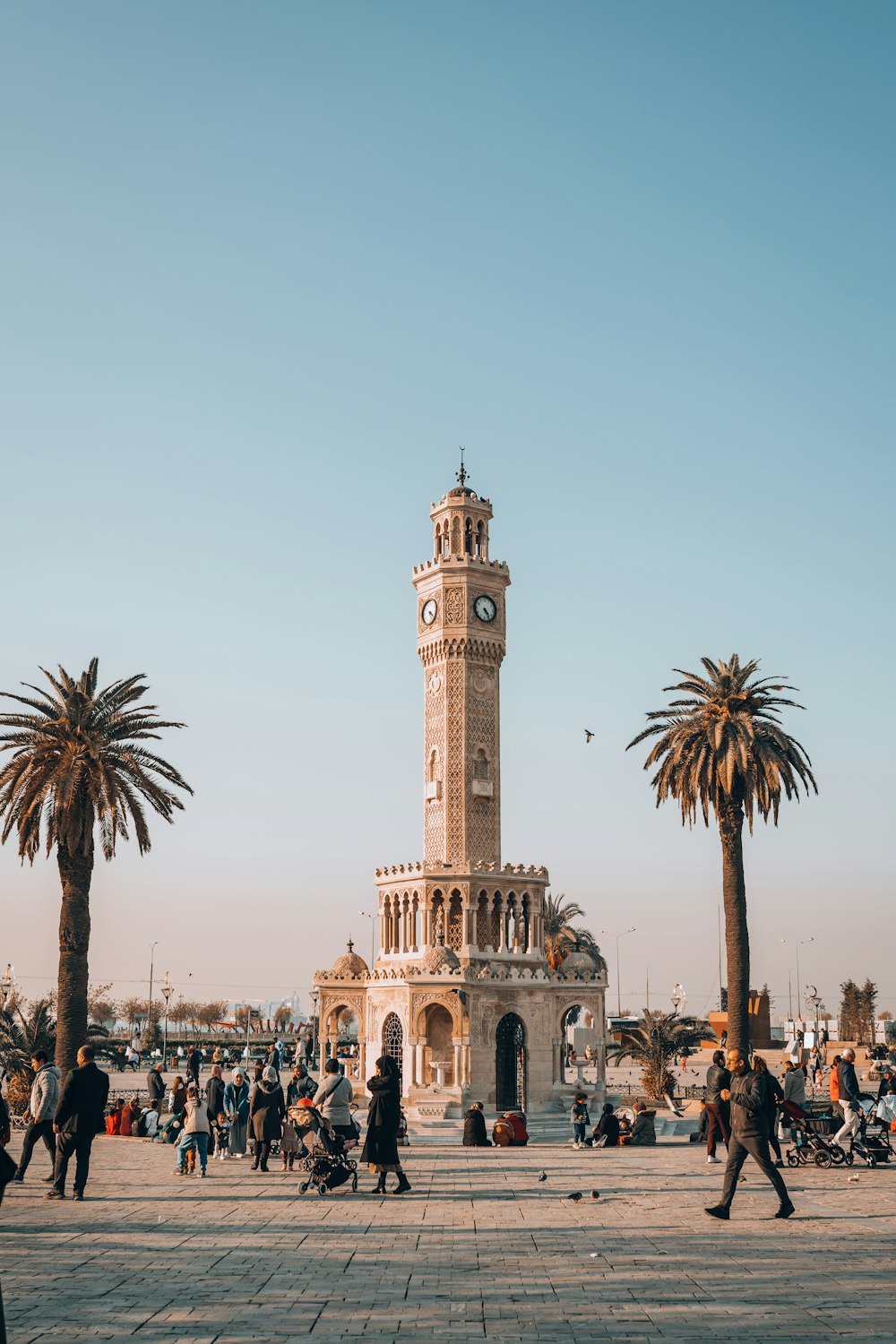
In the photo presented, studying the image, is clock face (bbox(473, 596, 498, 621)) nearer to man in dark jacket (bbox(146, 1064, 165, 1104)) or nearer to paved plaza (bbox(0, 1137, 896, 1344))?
man in dark jacket (bbox(146, 1064, 165, 1104))

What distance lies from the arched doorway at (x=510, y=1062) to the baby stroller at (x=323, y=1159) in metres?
30.2

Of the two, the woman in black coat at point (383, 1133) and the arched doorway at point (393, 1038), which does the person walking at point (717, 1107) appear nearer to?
the woman in black coat at point (383, 1133)

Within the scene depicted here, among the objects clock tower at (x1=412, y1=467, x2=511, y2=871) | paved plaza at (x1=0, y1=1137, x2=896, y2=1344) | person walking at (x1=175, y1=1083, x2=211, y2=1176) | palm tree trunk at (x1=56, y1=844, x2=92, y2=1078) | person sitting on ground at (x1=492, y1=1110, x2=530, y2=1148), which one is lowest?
person sitting on ground at (x1=492, y1=1110, x2=530, y2=1148)

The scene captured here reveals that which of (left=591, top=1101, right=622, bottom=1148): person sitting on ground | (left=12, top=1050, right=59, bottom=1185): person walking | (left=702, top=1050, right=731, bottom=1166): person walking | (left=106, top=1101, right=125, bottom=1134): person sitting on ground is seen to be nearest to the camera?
(left=702, top=1050, right=731, bottom=1166): person walking

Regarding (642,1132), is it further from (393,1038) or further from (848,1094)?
(393,1038)

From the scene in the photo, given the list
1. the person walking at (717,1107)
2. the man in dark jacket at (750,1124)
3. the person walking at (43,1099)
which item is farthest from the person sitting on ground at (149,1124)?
the man in dark jacket at (750,1124)

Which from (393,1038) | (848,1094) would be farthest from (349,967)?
(848,1094)

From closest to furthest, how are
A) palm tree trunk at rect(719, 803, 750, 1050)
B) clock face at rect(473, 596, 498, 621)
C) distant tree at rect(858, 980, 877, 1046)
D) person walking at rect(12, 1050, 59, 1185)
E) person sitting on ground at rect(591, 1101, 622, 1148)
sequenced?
person walking at rect(12, 1050, 59, 1185), person sitting on ground at rect(591, 1101, 622, 1148), palm tree trunk at rect(719, 803, 750, 1050), clock face at rect(473, 596, 498, 621), distant tree at rect(858, 980, 877, 1046)

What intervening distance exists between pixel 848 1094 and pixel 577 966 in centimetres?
2983

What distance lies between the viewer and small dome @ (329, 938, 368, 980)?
55281mm

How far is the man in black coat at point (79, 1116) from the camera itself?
16219 mm

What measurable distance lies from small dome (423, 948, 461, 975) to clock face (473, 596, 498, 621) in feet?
44.3

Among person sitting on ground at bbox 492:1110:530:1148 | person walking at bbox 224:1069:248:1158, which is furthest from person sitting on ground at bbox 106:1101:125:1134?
person sitting on ground at bbox 492:1110:530:1148

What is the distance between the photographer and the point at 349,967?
55656 millimetres
